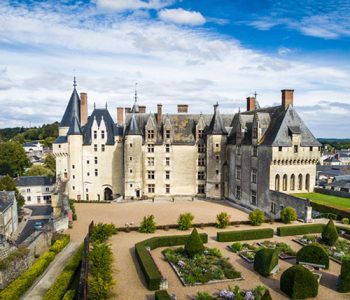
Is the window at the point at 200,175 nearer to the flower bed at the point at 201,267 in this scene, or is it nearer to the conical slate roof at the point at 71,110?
the conical slate roof at the point at 71,110

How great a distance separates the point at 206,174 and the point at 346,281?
1100 inches

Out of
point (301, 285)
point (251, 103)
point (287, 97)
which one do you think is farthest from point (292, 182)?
point (301, 285)

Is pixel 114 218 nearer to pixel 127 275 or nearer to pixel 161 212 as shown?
pixel 161 212

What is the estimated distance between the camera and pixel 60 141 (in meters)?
43.1

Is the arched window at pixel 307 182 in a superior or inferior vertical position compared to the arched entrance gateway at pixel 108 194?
superior

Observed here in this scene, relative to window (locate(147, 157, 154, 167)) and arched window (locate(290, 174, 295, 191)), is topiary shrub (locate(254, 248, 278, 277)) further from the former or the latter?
window (locate(147, 157, 154, 167))

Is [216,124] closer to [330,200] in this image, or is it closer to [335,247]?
[330,200]

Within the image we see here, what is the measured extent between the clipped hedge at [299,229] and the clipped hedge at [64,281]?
14709 millimetres

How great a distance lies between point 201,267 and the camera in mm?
18281

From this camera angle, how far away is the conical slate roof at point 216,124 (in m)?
41.8

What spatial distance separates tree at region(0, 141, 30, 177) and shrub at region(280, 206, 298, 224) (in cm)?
5859

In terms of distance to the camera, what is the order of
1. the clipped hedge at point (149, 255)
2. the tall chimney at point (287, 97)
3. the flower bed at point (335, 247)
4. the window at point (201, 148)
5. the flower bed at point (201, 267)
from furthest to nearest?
the window at point (201, 148) < the tall chimney at point (287, 97) < the flower bed at point (335, 247) < the flower bed at point (201, 267) < the clipped hedge at point (149, 255)

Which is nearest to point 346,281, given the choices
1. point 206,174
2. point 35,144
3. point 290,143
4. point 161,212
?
point 290,143

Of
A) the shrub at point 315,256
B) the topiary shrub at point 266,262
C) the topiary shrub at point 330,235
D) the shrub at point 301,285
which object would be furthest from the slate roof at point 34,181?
the shrub at point 301,285
